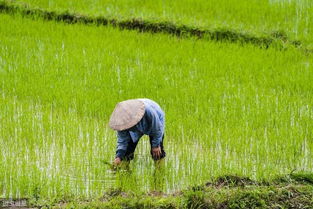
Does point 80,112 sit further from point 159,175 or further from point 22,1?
point 22,1

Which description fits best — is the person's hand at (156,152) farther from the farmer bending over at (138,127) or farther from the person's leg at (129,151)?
the person's leg at (129,151)

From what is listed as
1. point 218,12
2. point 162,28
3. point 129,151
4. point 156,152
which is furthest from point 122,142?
point 218,12

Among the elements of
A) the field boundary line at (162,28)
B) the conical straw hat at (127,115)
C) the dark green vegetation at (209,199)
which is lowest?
the dark green vegetation at (209,199)

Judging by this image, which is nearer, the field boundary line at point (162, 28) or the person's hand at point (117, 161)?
the person's hand at point (117, 161)

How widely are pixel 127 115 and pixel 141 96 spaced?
5.18 feet

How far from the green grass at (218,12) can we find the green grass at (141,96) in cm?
37

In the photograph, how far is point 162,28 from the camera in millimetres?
7363

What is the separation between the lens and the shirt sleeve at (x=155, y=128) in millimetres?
4234

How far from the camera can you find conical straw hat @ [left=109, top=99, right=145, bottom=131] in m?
4.01

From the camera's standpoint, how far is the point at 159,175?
13.9 ft

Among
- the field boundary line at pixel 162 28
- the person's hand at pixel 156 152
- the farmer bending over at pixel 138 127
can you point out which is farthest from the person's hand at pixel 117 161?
the field boundary line at pixel 162 28

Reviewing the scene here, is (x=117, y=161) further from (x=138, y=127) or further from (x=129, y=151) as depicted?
(x=138, y=127)

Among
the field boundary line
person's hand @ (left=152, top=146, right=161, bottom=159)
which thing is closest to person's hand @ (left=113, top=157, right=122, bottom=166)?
person's hand @ (left=152, top=146, right=161, bottom=159)

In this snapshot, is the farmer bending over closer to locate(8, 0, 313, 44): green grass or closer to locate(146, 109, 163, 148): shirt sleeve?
locate(146, 109, 163, 148): shirt sleeve
